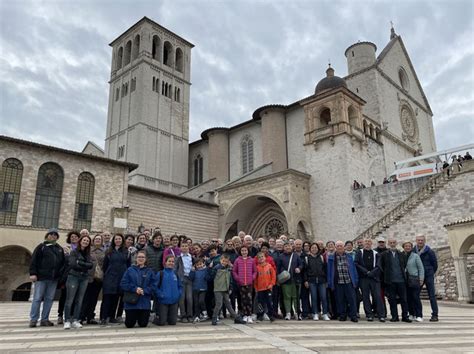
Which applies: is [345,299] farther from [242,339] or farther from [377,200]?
[377,200]

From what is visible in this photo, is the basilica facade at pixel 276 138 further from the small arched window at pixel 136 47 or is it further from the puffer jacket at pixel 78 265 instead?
the puffer jacket at pixel 78 265

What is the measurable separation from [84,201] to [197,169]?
1898 centimetres

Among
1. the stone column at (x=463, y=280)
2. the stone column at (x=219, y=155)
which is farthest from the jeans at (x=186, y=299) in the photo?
the stone column at (x=219, y=155)

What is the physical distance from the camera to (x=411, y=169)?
A: 22453mm

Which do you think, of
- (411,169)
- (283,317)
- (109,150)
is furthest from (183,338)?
(109,150)

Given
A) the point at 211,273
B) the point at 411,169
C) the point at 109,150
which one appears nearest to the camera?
the point at 211,273

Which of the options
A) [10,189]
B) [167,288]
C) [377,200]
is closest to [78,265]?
[167,288]

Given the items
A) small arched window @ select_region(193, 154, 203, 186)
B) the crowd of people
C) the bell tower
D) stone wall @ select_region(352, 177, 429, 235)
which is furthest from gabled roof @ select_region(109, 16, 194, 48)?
the crowd of people

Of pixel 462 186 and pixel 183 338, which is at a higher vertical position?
pixel 462 186

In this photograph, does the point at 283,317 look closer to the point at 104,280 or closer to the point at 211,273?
the point at 211,273

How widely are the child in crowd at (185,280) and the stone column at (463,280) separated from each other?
9.98 m

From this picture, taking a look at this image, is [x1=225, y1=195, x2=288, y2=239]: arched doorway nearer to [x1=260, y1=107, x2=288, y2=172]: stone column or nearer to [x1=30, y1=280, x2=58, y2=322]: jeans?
[x1=260, y1=107, x2=288, y2=172]: stone column

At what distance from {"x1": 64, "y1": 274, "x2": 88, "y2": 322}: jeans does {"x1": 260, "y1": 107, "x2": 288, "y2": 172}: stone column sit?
22.3 metres

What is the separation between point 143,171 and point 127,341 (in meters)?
30.5
